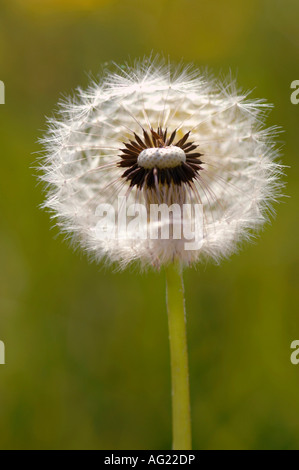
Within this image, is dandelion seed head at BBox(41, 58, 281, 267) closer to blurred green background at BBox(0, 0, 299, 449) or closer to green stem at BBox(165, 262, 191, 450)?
green stem at BBox(165, 262, 191, 450)

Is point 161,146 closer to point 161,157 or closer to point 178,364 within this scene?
point 161,157

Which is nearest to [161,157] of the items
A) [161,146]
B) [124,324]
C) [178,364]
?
[161,146]

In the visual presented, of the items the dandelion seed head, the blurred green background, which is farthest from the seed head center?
the blurred green background

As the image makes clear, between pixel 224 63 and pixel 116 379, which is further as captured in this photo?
pixel 224 63

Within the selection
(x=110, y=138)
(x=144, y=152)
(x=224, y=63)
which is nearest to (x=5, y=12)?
(x=224, y=63)

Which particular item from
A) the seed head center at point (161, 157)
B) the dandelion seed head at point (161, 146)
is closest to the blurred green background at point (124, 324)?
the dandelion seed head at point (161, 146)

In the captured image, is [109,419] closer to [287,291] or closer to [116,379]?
[116,379]
